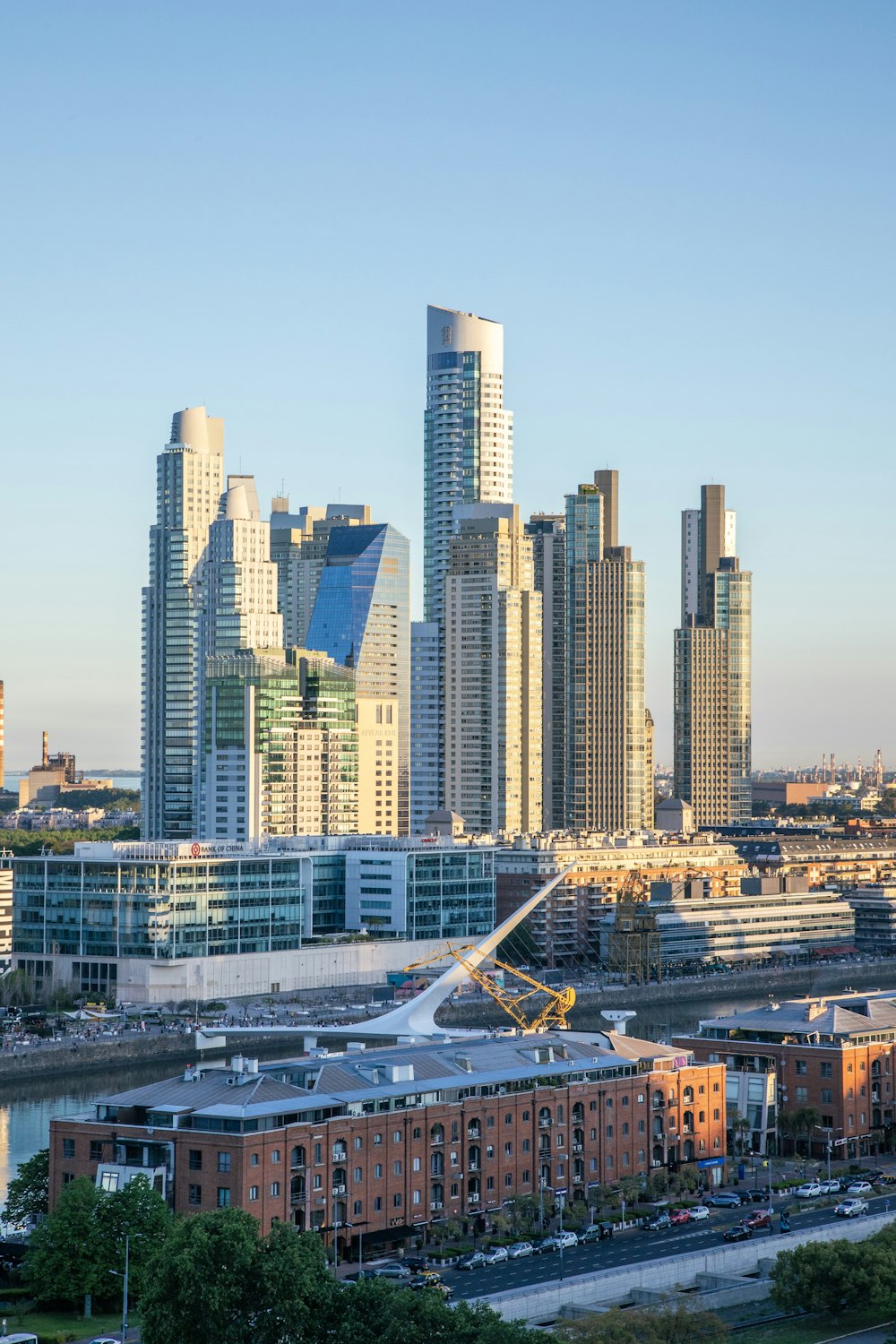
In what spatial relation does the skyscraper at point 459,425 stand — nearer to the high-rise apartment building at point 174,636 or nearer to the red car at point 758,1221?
the high-rise apartment building at point 174,636

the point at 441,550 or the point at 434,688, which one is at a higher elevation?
the point at 441,550

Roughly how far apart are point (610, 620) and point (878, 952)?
120 ft

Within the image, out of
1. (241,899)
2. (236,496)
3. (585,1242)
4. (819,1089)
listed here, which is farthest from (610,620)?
(585,1242)

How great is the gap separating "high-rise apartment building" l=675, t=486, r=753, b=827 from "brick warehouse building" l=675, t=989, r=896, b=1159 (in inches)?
4899

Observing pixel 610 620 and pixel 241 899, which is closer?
pixel 241 899

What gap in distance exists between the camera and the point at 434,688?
150000 millimetres

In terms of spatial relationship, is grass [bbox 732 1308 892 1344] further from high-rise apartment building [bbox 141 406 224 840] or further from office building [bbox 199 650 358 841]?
high-rise apartment building [bbox 141 406 224 840]

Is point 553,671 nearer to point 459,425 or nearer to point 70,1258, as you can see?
point 459,425

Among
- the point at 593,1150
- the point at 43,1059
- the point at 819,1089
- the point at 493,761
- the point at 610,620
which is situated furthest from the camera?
the point at 610,620

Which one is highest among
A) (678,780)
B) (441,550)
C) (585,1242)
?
(441,550)

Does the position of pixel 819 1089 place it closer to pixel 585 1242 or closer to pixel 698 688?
pixel 585 1242

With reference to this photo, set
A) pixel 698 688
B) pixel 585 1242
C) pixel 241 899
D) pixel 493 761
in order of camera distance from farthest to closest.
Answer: pixel 698 688
pixel 493 761
pixel 241 899
pixel 585 1242

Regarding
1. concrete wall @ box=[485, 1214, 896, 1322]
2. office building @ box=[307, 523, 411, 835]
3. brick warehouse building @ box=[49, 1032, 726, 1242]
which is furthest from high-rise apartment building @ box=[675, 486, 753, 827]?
concrete wall @ box=[485, 1214, 896, 1322]

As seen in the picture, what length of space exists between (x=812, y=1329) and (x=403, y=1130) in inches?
404
